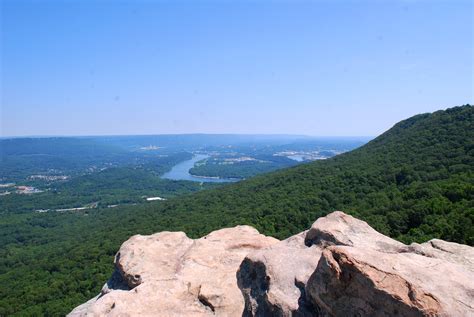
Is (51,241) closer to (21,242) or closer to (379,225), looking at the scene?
(21,242)

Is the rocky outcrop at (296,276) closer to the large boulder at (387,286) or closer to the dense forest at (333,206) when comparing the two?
the large boulder at (387,286)

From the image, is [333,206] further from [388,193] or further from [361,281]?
[361,281]

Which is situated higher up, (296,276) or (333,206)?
(296,276)

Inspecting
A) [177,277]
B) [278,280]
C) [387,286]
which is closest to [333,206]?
[177,277]

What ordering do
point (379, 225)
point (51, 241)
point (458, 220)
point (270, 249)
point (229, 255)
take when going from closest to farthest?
1. point (270, 249)
2. point (229, 255)
3. point (458, 220)
4. point (379, 225)
5. point (51, 241)

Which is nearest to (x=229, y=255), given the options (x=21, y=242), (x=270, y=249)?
(x=270, y=249)

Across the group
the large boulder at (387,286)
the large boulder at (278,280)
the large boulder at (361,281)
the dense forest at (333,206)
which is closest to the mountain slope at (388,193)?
the dense forest at (333,206)
